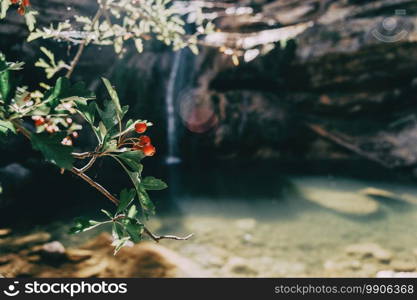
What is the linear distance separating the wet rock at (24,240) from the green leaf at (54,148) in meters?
4.23

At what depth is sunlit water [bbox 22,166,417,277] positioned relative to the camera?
168 inches

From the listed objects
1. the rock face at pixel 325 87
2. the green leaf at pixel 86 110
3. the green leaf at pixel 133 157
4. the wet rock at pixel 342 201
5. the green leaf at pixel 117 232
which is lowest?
the green leaf at pixel 117 232

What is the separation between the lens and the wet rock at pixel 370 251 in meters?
4.41

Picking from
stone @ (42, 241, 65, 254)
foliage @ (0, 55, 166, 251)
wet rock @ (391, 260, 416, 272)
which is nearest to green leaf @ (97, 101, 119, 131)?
foliage @ (0, 55, 166, 251)

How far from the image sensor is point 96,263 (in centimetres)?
406

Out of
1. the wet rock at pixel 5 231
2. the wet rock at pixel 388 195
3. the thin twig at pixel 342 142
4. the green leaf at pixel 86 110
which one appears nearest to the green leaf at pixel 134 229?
the green leaf at pixel 86 110

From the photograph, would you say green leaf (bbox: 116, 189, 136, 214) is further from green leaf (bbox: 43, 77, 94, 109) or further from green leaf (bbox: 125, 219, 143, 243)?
Answer: green leaf (bbox: 43, 77, 94, 109)

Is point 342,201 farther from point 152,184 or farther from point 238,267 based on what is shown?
point 152,184

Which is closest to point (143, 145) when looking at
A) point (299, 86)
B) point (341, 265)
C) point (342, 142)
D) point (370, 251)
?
point (341, 265)

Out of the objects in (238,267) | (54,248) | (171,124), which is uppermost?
(171,124)

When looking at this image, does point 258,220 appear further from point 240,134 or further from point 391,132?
point 391,132

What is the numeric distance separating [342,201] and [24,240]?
593 cm

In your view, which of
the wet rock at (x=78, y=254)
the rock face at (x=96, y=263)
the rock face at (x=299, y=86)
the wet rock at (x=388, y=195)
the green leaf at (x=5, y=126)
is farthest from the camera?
the rock face at (x=299, y=86)

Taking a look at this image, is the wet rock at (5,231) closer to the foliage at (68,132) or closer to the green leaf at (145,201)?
the foliage at (68,132)
